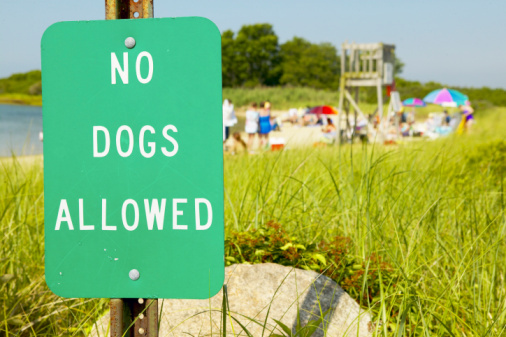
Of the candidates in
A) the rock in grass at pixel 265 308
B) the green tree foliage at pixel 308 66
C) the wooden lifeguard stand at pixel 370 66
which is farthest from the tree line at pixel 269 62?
the rock in grass at pixel 265 308

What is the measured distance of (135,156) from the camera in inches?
52.1

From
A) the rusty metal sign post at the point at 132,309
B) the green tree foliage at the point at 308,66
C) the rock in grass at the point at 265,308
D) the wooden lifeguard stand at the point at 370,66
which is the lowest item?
the rock in grass at the point at 265,308

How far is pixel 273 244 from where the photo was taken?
244 centimetres

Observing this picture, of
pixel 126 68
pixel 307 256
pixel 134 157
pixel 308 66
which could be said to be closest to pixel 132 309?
pixel 134 157

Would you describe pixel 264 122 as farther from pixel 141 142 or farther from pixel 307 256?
pixel 141 142

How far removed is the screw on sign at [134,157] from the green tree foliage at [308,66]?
6655cm

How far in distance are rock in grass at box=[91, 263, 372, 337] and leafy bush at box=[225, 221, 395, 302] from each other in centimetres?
15

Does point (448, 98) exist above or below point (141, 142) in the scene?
above

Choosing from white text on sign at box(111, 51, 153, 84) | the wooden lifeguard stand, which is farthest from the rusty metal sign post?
the wooden lifeguard stand

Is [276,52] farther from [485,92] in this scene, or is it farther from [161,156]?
[161,156]

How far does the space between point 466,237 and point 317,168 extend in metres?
1.57

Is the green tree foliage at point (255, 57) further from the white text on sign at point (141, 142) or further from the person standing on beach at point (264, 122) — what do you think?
the white text on sign at point (141, 142)

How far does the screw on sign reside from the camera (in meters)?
1.32

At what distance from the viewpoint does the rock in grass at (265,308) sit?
75.9 inches
